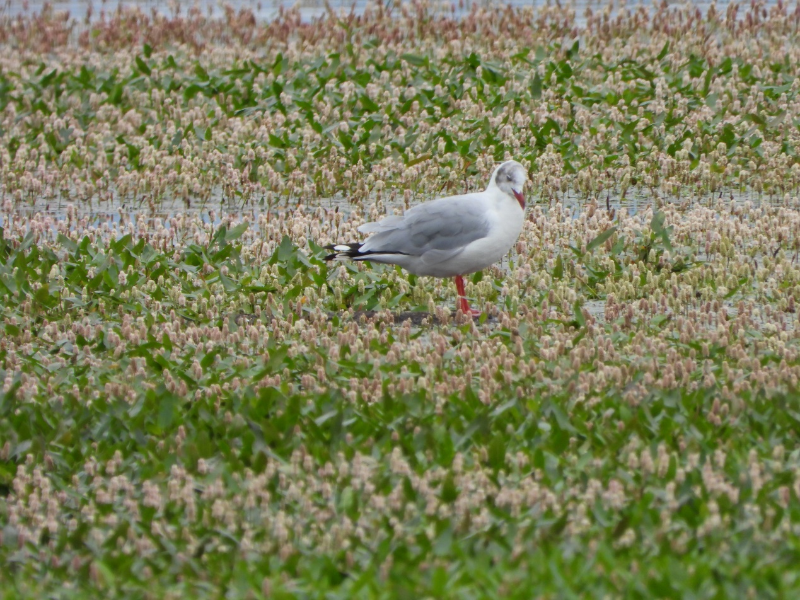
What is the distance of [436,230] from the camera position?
8469 mm

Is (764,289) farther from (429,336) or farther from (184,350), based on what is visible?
(184,350)

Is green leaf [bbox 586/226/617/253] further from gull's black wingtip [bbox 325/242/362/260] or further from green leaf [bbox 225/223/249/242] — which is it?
green leaf [bbox 225/223/249/242]

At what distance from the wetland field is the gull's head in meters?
0.75

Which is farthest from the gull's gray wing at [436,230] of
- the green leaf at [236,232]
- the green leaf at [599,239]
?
the green leaf at [236,232]

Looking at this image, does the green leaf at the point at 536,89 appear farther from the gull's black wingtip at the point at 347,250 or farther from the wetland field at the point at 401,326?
the gull's black wingtip at the point at 347,250

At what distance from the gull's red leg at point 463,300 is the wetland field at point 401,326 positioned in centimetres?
11

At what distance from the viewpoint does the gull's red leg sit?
8.52 meters

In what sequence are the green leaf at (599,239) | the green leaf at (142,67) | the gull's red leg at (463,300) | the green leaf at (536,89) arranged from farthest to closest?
the green leaf at (142,67)
the green leaf at (536,89)
the green leaf at (599,239)
the gull's red leg at (463,300)

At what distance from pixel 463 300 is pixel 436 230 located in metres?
0.48

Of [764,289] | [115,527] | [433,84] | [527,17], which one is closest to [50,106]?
[433,84]

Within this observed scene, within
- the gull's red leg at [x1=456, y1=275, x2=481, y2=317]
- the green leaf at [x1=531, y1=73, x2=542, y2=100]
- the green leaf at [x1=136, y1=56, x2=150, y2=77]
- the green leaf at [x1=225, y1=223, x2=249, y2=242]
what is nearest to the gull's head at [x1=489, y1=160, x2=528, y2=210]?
the gull's red leg at [x1=456, y1=275, x2=481, y2=317]

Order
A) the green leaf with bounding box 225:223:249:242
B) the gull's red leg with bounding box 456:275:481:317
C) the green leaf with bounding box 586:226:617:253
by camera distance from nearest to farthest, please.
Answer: the gull's red leg with bounding box 456:275:481:317, the green leaf with bounding box 586:226:617:253, the green leaf with bounding box 225:223:249:242

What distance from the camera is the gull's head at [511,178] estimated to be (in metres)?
8.52

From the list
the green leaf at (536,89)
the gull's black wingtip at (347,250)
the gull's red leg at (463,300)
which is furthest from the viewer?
the green leaf at (536,89)
